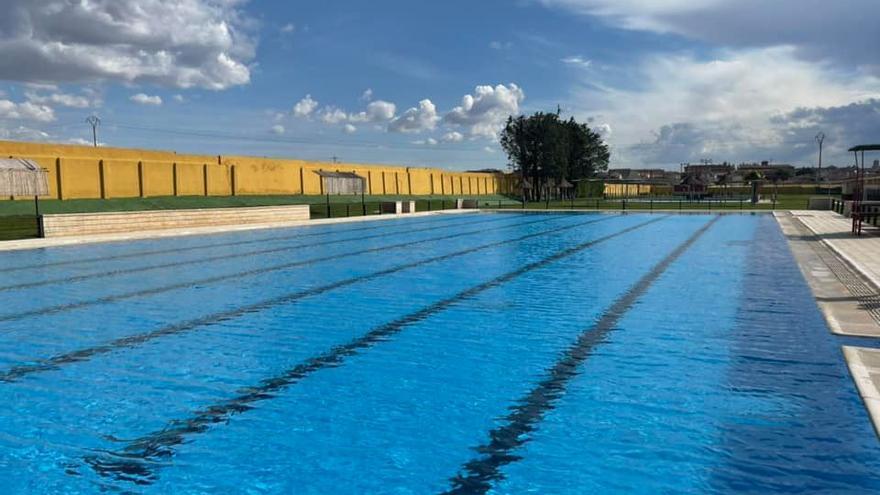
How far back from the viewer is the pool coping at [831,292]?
6523mm

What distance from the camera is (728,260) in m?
12.7

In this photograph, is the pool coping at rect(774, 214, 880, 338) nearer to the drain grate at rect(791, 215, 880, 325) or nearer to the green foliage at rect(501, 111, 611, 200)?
the drain grate at rect(791, 215, 880, 325)

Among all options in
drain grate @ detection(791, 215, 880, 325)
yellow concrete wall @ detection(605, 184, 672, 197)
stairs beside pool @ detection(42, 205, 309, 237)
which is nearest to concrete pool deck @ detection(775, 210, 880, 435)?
drain grate @ detection(791, 215, 880, 325)

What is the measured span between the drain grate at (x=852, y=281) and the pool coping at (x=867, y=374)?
4.18 feet

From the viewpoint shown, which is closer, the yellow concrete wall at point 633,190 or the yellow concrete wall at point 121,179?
the yellow concrete wall at point 121,179

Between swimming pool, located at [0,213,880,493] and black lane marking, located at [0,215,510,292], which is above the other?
black lane marking, located at [0,215,510,292]

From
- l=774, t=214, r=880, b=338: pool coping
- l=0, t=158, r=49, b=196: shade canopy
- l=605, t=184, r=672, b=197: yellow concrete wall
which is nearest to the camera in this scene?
l=774, t=214, r=880, b=338: pool coping

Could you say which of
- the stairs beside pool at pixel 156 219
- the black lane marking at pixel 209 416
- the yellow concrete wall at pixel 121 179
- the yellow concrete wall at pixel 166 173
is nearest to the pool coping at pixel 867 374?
the black lane marking at pixel 209 416

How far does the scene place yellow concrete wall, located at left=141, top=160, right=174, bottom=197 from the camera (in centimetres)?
2836

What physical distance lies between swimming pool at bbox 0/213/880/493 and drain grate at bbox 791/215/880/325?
618 mm

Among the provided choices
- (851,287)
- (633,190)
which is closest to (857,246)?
(851,287)

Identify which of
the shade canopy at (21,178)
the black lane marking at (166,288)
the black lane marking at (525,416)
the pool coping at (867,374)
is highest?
the shade canopy at (21,178)

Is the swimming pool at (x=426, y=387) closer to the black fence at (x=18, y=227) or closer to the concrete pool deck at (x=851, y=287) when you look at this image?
the concrete pool deck at (x=851, y=287)

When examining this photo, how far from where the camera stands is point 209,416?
14.6ft
